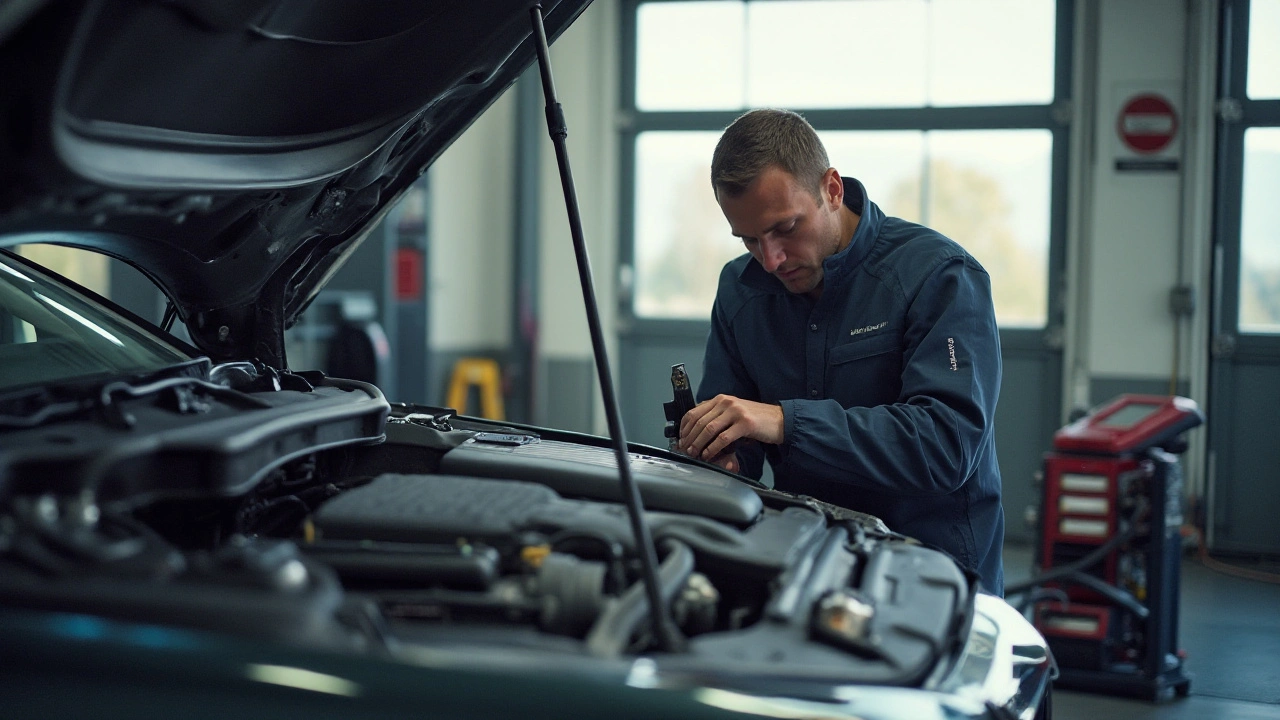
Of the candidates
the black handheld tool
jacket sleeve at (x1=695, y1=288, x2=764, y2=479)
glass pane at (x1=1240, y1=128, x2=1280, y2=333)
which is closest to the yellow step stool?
glass pane at (x1=1240, y1=128, x2=1280, y2=333)

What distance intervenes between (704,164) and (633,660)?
5531mm

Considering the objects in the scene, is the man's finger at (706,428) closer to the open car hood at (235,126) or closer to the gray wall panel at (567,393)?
the open car hood at (235,126)

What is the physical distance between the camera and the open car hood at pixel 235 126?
129 cm

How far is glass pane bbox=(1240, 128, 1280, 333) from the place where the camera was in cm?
537

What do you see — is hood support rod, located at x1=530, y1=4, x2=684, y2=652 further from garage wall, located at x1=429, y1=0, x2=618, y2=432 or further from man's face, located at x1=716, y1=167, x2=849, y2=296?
garage wall, located at x1=429, y1=0, x2=618, y2=432

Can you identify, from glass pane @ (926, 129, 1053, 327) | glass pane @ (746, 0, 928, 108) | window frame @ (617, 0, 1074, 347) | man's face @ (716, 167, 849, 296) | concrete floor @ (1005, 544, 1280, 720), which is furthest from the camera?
glass pane @ (746, 0, 928, 108)

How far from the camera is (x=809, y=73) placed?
6.07 m

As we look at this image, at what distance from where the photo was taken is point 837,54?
602 centimetres

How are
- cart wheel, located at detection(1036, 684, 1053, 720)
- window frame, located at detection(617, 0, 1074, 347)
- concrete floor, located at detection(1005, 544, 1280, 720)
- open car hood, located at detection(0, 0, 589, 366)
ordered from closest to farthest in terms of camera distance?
open car hood, located at detection(0, 0, 589, 366) < cart wheel, located at detection(1036, 684, 1053, 720) < concrete floor, located at detection(1005, 544, 1280, 720) < window frame, located at detection(617, 0, 1074, 347)

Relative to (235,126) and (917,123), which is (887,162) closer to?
(917,123)

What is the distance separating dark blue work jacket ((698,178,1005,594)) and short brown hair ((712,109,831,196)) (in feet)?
0.55

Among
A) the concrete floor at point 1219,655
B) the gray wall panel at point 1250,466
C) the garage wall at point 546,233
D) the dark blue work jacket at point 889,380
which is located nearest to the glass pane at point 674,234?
the garage wall at point 546,233

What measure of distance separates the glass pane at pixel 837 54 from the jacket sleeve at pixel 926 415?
4.18m

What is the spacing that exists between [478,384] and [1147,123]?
13.0ft
